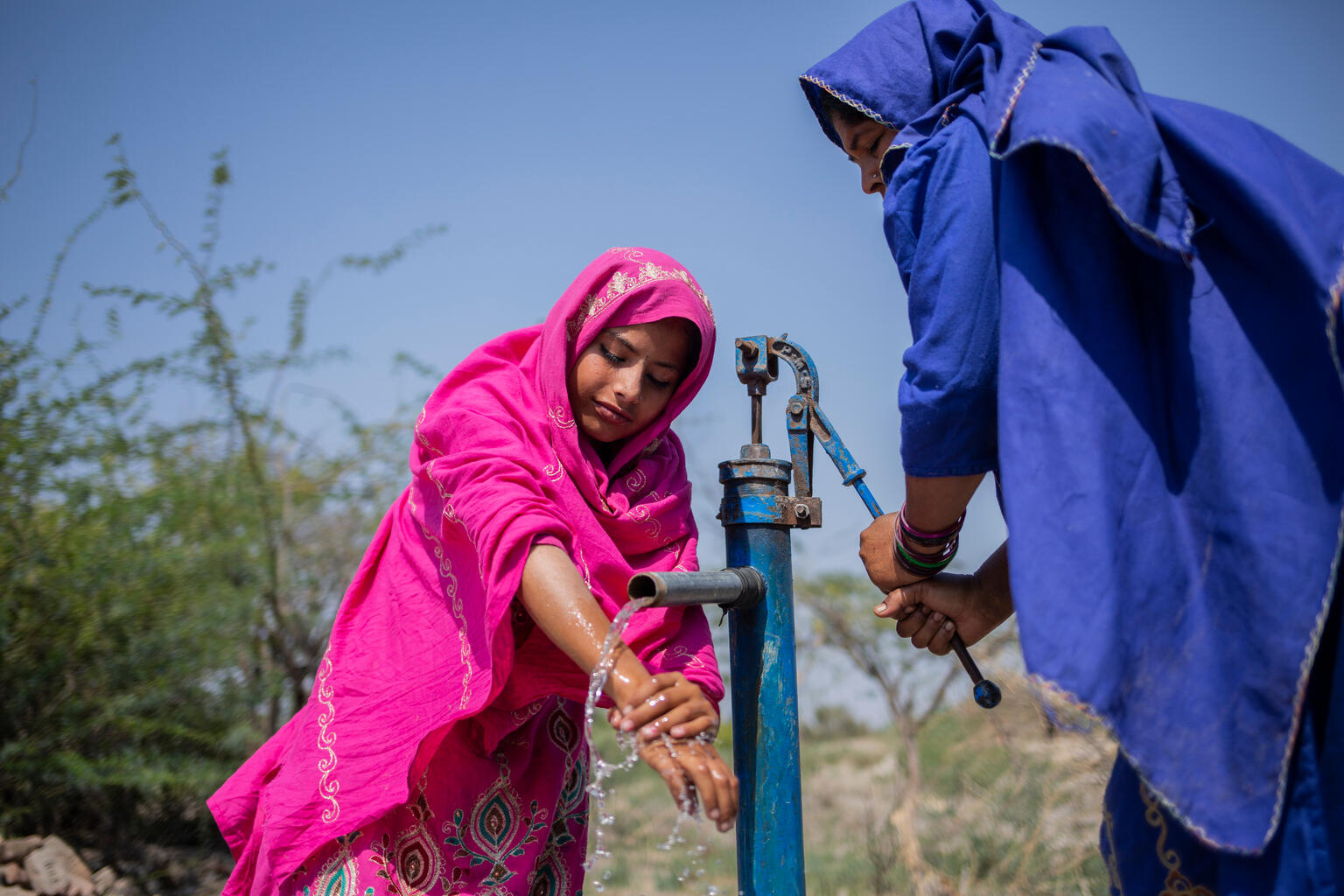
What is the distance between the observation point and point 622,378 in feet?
6.61

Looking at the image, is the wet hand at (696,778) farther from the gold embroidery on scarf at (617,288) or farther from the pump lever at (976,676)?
the gold embroidery on scarf at (617,288)

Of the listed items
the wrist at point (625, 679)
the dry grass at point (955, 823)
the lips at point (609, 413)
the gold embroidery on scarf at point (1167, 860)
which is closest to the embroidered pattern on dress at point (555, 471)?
the lips at point (609, 413)

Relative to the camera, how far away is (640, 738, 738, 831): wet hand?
4.60ft

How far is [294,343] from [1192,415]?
482 centimetres

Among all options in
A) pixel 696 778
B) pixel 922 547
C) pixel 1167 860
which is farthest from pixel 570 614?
pixel 1167 860

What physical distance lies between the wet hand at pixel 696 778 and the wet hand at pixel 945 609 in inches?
20.4

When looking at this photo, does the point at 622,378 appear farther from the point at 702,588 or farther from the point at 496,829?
the point at 496,829

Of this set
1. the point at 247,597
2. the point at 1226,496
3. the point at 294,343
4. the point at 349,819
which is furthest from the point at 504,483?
the point at 294,343

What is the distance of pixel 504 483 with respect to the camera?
1729mm

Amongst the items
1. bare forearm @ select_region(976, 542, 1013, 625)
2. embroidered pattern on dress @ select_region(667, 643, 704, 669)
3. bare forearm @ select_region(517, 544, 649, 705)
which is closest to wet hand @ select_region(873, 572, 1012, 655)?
bare forearm @ select_region(976, 542, 1013, 625)

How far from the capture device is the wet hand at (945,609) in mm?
1812

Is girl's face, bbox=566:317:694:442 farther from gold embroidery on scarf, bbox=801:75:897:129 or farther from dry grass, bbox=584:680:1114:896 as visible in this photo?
dry grass, bbox=584:680:1114:896

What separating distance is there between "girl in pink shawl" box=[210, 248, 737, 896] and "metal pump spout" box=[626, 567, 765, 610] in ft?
0.57

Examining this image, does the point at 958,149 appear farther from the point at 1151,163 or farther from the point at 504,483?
the point at 504,483
